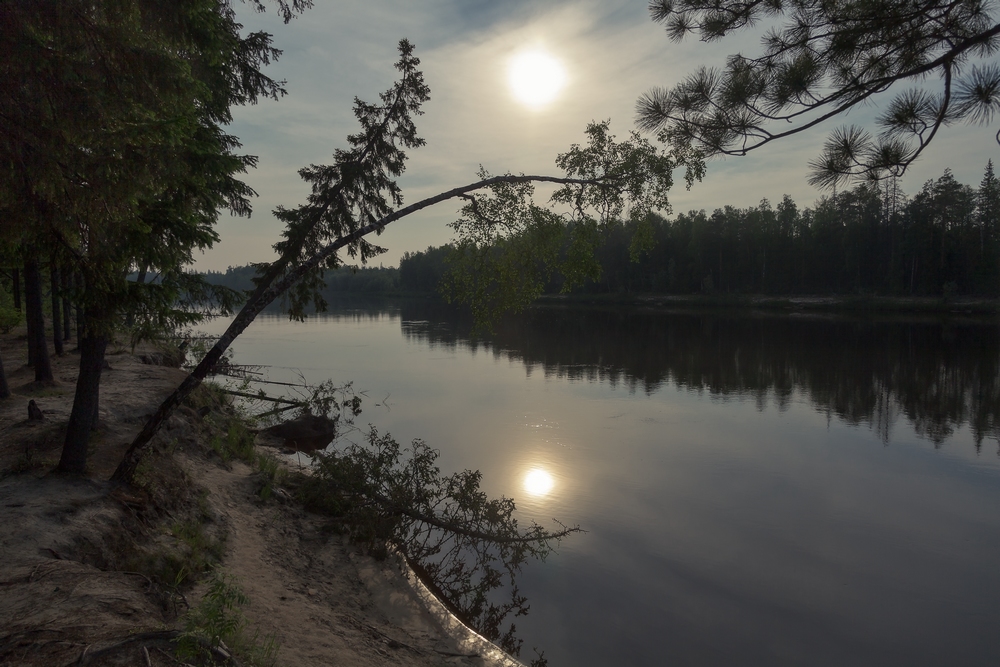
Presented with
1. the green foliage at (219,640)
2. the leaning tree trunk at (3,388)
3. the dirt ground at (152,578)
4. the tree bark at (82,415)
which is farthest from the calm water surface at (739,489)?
the leaning tree trunk at (3,388)

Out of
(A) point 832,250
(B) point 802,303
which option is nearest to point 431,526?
(B) point 802,303

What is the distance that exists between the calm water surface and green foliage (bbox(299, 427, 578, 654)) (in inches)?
26.8

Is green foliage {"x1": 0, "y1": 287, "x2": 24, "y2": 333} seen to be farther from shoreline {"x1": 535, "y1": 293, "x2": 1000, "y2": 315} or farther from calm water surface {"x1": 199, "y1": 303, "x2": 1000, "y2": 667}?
shoreline {"x1": 535, "y1": 293, "x2": 1000, "y2": 315}

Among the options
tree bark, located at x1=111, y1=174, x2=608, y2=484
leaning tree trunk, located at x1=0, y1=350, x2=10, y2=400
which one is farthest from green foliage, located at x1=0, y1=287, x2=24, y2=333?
tree bark, located at x1=111, y1=174, x2=608, y2=484

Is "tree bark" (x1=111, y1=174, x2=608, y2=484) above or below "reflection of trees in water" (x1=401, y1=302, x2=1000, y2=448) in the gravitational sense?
above

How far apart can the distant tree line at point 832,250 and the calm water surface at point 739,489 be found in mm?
21068

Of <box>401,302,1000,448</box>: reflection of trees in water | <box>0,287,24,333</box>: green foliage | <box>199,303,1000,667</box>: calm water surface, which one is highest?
<box>0,287,24,333</box>: green foliage

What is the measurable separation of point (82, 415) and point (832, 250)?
80.3 metres

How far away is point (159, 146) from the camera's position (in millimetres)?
5789

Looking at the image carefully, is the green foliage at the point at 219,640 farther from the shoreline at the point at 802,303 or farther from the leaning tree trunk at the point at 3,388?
the shoreline at the point at 802,303

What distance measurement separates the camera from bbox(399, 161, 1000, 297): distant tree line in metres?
58.7

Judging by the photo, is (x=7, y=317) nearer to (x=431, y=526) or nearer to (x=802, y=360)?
(x=431, y=526)

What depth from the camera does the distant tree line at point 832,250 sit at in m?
58.7

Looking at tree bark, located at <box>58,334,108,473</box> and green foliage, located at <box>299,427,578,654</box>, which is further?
green foliage, located at <box>299,427,578,654</box>
